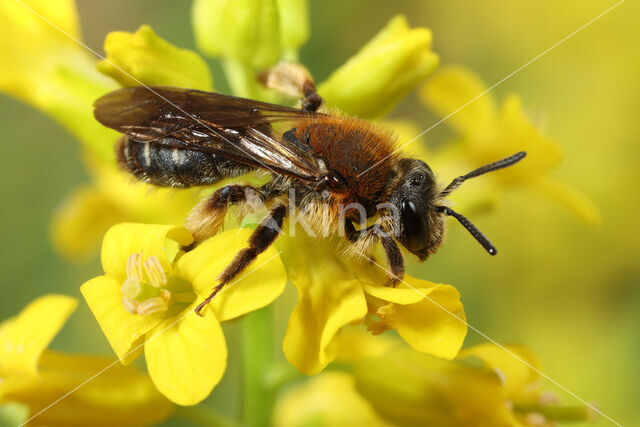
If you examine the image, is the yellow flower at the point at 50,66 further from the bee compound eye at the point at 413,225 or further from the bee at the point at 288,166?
the bee compound eye at the point at 413,225

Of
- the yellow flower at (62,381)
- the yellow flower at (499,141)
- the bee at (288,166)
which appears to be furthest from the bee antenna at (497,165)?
the yellow flower at (62,381)

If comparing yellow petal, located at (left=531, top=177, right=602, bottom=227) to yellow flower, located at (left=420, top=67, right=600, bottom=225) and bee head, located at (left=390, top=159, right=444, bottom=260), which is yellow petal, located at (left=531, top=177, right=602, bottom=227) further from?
bee head, located at (left=390, top=159, right=444, bottom=260)

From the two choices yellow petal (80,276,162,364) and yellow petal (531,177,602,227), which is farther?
yellow petal (531,177,602,227)

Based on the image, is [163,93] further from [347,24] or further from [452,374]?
[347,24]

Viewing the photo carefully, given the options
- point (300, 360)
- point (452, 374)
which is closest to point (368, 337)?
point (452, 374)

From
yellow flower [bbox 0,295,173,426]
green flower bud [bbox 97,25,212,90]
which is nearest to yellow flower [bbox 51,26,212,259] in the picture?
green flower bud [bbox 97,25,212,90]

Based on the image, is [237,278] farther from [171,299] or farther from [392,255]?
[392,255]
